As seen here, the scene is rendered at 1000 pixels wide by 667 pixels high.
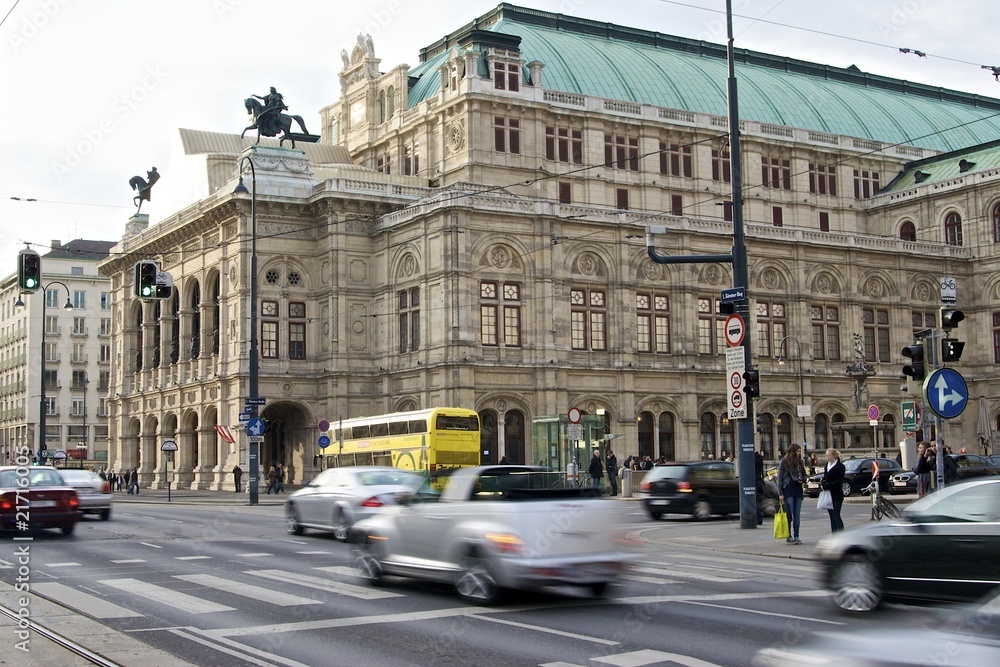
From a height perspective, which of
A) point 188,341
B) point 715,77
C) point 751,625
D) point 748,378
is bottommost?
point 751,625

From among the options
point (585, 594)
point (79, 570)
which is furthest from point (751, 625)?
point (79, 570)

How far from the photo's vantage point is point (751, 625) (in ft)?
41.1

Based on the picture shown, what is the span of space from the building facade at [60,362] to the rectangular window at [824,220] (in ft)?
208

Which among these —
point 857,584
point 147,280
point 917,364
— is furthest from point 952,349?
point 147,280

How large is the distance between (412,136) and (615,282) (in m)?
16.8

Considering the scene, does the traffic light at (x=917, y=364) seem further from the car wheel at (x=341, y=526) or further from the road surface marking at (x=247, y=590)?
the road surface marking at (x=247, y=590)

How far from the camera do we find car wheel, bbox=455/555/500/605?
14.0m

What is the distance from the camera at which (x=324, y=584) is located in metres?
16.3

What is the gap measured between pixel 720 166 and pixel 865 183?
1250 centimetres

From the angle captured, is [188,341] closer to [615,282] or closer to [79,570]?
[615,282]

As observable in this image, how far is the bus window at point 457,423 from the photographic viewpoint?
46219 millimetres

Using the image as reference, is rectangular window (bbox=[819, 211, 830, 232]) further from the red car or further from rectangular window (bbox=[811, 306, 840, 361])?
the red car

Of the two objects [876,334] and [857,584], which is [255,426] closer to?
[857,584]

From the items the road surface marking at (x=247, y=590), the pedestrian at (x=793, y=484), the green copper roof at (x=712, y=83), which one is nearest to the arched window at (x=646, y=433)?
the green copper roof at (x=712, y=83)
